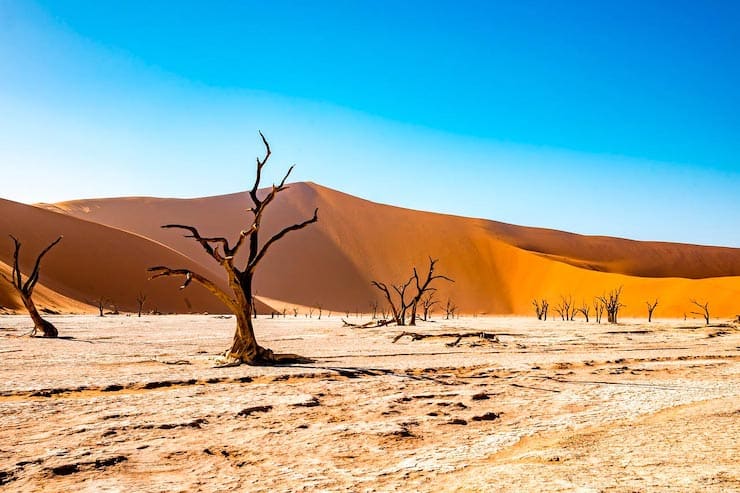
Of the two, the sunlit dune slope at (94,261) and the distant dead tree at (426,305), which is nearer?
the distant dead tree at (426,305)

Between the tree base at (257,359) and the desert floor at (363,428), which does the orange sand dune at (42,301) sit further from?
the desert floor at (363,428)

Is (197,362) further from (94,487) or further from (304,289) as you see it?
(304,289)

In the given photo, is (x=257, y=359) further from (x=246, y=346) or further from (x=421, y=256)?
(x=421, y=256)

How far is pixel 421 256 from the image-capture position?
98.5 meters

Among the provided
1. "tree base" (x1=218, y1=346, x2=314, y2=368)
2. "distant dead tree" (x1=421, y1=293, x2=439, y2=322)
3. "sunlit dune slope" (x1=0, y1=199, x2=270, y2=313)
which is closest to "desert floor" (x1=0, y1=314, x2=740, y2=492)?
"tree base" (x1=218, y1=346, x2=314, y2=368)

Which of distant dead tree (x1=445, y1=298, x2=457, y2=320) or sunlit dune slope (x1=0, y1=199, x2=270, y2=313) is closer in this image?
sunlit dune slope (x1=0, y1=199, x2=270, y2=313)

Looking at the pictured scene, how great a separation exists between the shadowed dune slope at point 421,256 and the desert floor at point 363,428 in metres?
68.2

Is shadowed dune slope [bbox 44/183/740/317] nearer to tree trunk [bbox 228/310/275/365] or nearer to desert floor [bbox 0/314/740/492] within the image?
tree trunk [bbox 228/310/275/365]

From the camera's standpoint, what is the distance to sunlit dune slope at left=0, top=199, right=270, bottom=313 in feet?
178

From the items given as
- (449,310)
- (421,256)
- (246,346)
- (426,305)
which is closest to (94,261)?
(426,305)

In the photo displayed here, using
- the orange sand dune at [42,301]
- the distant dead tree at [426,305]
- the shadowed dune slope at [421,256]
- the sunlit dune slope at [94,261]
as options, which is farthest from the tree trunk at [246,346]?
the shadowed dune slope at [421,256]

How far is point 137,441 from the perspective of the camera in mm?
4785

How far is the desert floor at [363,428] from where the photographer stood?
387cm

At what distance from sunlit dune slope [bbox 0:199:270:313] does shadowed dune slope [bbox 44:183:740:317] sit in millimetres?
19569
